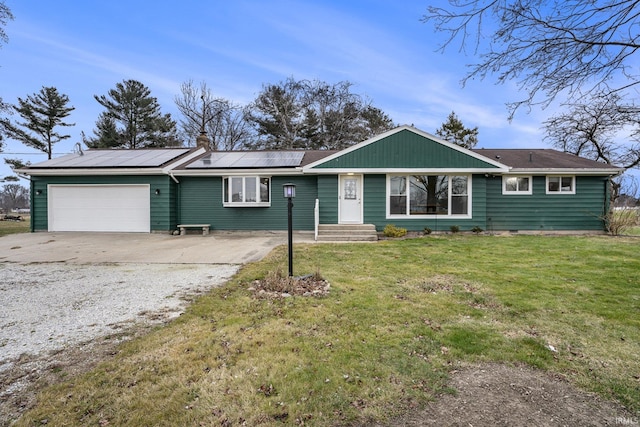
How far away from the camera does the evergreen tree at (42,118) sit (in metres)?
25.3

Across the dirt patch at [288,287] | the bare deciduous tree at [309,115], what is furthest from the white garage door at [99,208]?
the bare deciduous tree at [309,115]

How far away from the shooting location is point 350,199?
11875mm

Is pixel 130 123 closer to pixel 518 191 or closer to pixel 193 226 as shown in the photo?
pixel 193 226

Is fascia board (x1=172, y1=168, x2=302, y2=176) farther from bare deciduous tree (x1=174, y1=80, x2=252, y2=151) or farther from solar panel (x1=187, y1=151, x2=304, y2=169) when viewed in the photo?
bare deciduous tree (x1=174, y1=80, x2=252, y2=151)

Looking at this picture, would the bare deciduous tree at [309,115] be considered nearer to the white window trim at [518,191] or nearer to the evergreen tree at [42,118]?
the white window trim at [518,191]

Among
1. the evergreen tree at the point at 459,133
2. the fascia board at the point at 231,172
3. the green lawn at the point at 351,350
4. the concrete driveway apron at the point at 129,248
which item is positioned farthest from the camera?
the evergreen tree at the point at 459,133

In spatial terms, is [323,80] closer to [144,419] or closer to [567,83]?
[567,83]

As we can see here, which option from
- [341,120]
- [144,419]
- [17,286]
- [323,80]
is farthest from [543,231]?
[323,80]

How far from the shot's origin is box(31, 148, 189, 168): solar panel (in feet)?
40.8

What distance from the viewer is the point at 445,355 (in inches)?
107

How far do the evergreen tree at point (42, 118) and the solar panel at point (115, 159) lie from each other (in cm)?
1707

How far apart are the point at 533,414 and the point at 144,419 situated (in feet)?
8.38

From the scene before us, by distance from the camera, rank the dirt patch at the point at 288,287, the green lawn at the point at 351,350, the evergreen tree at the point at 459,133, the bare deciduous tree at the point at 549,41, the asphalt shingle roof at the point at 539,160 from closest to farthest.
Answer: the green lawn at the point at 351,350
the bare deciduous tree at the point at 549,41
the dirt patch at the point at 288,287
the asphalt shingle roof at the point at 539,160
the evergreen tree at the point at 459,133

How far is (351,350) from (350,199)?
367 inches
